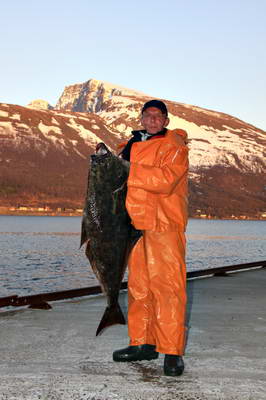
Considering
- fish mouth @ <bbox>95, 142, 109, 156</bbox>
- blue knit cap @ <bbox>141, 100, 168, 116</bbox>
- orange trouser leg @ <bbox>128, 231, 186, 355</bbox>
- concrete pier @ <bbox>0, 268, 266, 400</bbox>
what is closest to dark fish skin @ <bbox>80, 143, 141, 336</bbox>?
fish mouth @ <bbox>95, 142, 109, 156</bbox>

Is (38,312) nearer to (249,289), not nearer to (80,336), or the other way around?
(80,336)

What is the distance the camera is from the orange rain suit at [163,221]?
174 inches

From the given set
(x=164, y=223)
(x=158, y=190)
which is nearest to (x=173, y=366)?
(x=164, y=223)

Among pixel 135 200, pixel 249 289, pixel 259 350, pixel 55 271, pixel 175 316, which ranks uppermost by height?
pixel 135 200

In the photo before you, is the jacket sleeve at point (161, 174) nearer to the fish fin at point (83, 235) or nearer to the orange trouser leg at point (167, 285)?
the orange trouser leg at point (167, 285)

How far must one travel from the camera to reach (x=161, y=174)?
14.4 ft

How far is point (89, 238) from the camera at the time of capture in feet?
14.7

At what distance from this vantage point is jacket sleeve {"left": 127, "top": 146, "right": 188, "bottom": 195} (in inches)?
172

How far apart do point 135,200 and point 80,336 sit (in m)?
2.04

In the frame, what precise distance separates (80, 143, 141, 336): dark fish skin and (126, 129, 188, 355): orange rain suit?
0.29 feet

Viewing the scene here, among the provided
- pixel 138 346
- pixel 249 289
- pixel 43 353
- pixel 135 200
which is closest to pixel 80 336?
pixel 43 353

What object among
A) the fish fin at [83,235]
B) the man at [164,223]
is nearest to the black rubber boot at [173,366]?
the man at [164,223]

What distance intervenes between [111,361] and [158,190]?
1529 mm

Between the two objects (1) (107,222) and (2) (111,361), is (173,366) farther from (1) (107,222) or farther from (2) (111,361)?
(1) (107,222)
